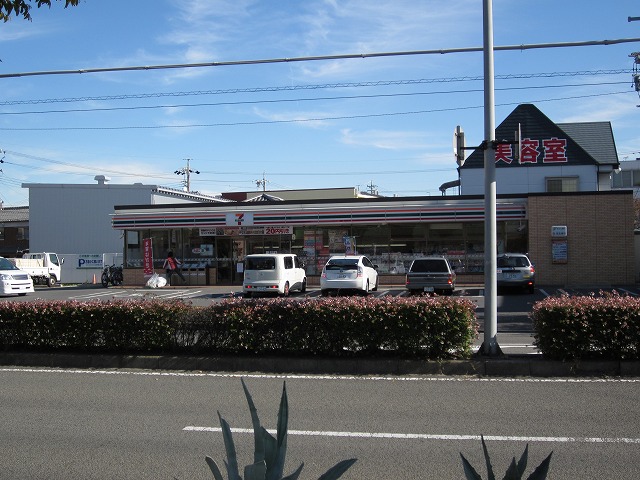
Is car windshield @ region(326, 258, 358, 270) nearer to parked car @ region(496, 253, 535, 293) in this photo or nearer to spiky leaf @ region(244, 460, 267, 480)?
parked car @ region(496, 253, 535, 293)

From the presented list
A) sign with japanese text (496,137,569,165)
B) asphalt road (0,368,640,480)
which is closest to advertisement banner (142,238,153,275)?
sign with japanese text (496,137,569,165)

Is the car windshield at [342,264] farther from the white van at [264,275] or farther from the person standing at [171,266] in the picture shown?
the person standing at [171,266]

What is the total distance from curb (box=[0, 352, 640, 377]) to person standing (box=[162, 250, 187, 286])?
21848mm

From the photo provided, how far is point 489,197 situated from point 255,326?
160 inches

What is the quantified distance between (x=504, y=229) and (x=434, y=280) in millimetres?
8670

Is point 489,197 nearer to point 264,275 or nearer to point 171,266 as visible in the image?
point 264,275

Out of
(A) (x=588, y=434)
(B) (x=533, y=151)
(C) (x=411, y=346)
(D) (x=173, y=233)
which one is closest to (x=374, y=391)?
(C) (x=411, y=346)

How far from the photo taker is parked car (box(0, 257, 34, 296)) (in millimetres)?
27703

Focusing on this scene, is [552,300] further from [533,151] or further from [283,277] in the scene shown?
[533,151]

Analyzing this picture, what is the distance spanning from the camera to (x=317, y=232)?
106 feet

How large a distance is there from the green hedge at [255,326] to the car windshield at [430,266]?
13.8m

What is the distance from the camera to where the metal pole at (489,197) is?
9664 mm

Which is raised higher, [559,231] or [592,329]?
[559,231]

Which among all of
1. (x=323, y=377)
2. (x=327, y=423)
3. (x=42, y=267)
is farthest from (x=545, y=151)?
(x=327, y=423)
